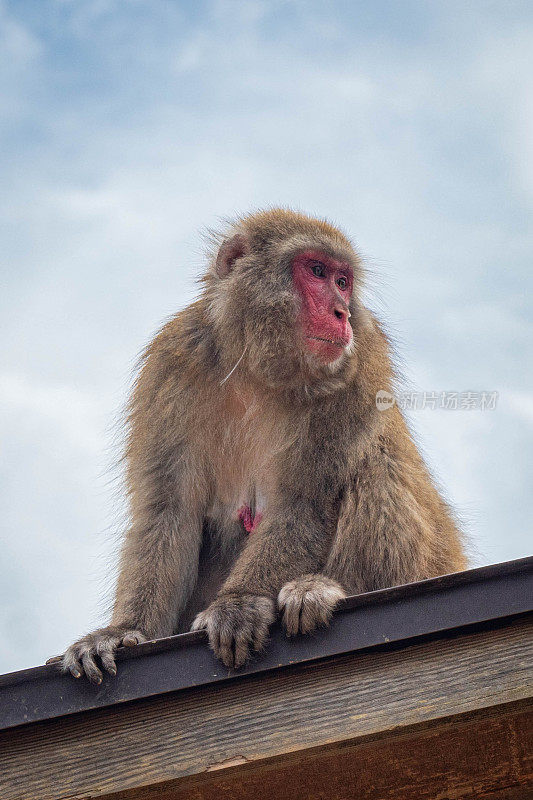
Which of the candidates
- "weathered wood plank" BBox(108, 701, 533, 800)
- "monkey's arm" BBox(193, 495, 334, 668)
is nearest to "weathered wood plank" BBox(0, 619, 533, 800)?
"weathered wood plank" BBox(108, 701, 533, 800)

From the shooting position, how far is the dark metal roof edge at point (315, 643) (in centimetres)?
237

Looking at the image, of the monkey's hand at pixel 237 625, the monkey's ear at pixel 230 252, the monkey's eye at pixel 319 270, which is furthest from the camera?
the monkey's ear at pixel 230 252

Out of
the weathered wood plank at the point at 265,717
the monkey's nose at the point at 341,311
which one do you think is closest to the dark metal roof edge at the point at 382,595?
the weathered wood plank at the point at 265,717

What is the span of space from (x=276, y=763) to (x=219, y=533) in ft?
5.69

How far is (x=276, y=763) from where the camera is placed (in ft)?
7.91

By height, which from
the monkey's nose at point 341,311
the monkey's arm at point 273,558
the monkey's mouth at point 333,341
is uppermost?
the monkey's nose at point 341,311

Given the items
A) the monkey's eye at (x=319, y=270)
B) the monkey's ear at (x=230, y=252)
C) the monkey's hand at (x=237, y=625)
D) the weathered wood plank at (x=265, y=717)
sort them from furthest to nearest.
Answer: the monkey's ear at (x=230, y=252)
the monkey's eye at (x=319, y=270)
the monkey's hand at (x=237, y=625)
the weathered wood plank at (x=265, y=717)

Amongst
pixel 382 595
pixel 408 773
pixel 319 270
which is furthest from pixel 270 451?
pixel 408 773

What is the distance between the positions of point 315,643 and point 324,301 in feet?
5.85

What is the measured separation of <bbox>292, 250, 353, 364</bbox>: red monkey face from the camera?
3.80 m

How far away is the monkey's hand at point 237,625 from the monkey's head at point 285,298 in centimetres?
103

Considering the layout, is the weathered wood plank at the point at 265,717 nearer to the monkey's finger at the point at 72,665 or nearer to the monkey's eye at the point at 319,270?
the monkey's finger at the point at 72,665

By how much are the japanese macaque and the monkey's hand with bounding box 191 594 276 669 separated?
0.95 feet

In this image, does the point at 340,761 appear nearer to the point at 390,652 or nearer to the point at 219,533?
the point at 390,652
